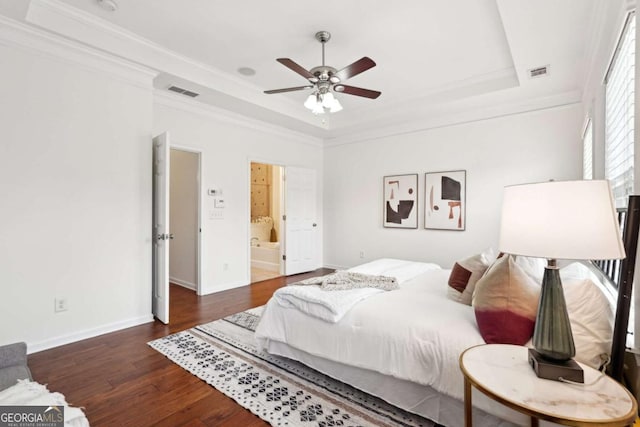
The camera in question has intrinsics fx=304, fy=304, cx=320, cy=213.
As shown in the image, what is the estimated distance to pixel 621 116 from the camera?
2020 mm

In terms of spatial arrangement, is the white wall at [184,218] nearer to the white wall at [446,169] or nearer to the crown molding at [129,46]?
the crown molding at [129,46]

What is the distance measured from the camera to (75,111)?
114 inches

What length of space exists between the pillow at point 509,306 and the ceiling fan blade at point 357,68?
1.78 metres

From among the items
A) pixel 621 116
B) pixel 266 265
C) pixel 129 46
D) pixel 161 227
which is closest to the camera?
pixel 621 116

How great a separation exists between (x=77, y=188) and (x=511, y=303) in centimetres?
362

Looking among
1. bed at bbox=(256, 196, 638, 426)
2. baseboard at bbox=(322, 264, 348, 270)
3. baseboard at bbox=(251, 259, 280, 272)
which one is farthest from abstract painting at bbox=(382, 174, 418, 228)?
bed at bbox=(256, 196, 638, 426)

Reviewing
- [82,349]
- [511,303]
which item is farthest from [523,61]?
[82,349]

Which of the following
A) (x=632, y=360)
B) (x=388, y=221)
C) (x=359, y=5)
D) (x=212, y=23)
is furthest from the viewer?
(x=388, y=221)

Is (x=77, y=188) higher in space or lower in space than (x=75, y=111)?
lower

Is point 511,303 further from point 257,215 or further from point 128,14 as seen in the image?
point 257,215

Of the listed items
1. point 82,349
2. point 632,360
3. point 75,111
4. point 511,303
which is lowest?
point 82,349

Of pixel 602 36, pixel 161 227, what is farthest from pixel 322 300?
pixel 602 36

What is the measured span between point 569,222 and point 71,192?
3701 mm

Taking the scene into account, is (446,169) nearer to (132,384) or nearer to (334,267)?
(334,267)
